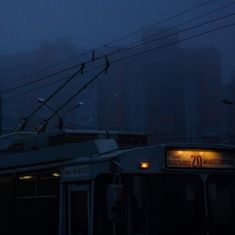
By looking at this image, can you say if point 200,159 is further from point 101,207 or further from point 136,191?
point 101,207

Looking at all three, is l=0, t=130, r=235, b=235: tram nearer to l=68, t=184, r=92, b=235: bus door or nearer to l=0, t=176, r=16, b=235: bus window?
l=68, t=184, r=92, b=235: bus door

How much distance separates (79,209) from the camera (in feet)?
29.3

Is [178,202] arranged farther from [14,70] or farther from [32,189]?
[14,70]

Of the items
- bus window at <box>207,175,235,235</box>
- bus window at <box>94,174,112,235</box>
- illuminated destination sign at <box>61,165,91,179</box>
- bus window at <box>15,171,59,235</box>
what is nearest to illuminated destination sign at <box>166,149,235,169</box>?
bus window at <box>207,175,235,235</box>

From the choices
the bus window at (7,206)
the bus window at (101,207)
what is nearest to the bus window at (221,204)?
the bus window at (101,207)

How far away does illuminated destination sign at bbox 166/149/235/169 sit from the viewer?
8539 millimetres

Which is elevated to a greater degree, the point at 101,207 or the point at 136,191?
the point at 136,191

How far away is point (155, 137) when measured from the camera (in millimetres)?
59125

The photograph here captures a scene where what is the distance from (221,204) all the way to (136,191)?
45.6 inches

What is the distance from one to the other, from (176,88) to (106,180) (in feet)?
230

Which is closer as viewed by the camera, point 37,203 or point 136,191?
point 136,191

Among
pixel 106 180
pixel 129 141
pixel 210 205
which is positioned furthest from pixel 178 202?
pixel 129 141

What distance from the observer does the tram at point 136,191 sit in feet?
27.0

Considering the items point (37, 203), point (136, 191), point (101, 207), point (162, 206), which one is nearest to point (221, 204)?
point (162, 206)
